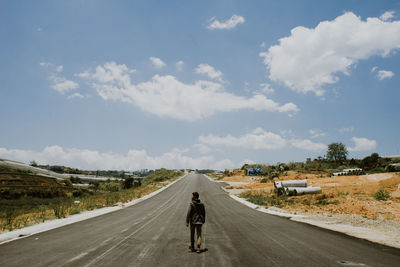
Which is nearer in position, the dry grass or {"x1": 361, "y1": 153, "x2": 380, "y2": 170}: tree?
the dry grass

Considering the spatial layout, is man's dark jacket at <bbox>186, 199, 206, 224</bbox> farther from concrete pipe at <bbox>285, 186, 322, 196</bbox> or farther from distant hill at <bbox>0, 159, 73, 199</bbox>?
distant hill at <bbox>0, 159, 73, 199</bbox>

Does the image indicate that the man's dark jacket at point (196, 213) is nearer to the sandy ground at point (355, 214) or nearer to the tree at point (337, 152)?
the sandy ground at point (355, 214)

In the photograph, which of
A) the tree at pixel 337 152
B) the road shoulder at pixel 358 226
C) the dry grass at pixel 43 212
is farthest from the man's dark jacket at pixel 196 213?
the tree at pixel 337 152

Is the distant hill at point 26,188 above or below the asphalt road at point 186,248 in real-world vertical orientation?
below

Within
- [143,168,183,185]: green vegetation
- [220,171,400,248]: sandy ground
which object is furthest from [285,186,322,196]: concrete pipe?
[143,168,183,185]: green vegetation

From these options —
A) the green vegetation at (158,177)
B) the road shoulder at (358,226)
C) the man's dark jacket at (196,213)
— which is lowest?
the green vegetation at (158,177)

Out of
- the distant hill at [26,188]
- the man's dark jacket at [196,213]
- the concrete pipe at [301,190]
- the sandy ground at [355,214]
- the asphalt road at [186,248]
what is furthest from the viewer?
the distant hill at [26,188]

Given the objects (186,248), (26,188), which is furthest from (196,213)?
(26,188)

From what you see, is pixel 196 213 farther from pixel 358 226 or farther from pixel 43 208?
pixel 43 208

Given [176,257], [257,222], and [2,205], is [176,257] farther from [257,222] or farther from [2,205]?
[2,205]

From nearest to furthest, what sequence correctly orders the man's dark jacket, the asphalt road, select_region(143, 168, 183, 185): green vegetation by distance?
the asphalt road
the man's dark jacket
select_region(143, 168, 183, 185): green vegetation

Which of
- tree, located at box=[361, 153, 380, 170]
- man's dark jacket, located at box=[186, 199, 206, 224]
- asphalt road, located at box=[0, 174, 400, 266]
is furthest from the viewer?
tree, located at box=[361, 153, 380, 170]

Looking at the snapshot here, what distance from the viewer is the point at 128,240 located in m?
9.75

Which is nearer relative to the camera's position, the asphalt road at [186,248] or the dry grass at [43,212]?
the asphalt road at [186,248]
